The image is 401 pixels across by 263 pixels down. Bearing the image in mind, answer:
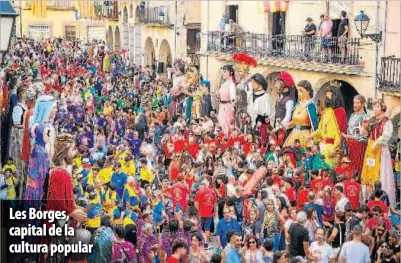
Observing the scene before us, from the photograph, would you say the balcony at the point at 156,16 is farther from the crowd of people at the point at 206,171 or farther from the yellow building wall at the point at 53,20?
the crowd of people at the point at 206,171

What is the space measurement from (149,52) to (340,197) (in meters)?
10.5

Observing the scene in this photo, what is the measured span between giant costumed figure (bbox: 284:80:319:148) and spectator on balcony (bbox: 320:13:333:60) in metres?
3.79

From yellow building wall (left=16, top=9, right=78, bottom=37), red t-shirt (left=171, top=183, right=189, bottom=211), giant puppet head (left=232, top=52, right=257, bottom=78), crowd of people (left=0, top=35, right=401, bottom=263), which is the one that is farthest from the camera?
giant puppet head (left=232, top=52, right=257, bottom=78)

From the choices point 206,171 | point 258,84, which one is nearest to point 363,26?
point 258,84

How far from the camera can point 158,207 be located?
1075 centimetres

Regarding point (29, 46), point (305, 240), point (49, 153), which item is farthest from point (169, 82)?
point (305, 240)

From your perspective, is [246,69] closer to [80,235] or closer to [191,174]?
[191,174]

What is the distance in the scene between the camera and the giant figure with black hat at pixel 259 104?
1559 cm

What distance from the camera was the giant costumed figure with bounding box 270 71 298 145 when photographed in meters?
13.9

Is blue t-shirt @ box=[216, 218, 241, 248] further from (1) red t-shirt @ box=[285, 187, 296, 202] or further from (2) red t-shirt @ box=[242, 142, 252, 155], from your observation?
(2) red t-shirt @ box=[242, 142, 252, 155]

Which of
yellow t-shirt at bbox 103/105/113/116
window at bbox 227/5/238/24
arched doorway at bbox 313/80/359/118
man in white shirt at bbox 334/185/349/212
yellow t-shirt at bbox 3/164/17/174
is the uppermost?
window at bbox 227/5/238/24

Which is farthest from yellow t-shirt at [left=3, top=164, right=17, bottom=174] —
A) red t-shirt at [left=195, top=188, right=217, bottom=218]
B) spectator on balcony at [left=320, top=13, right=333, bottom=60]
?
spectator on balcony at [left=320, top=13, right=333, bottom=60]

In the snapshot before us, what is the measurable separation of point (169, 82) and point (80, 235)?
9.71m

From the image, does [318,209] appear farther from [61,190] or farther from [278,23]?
[278,23]
